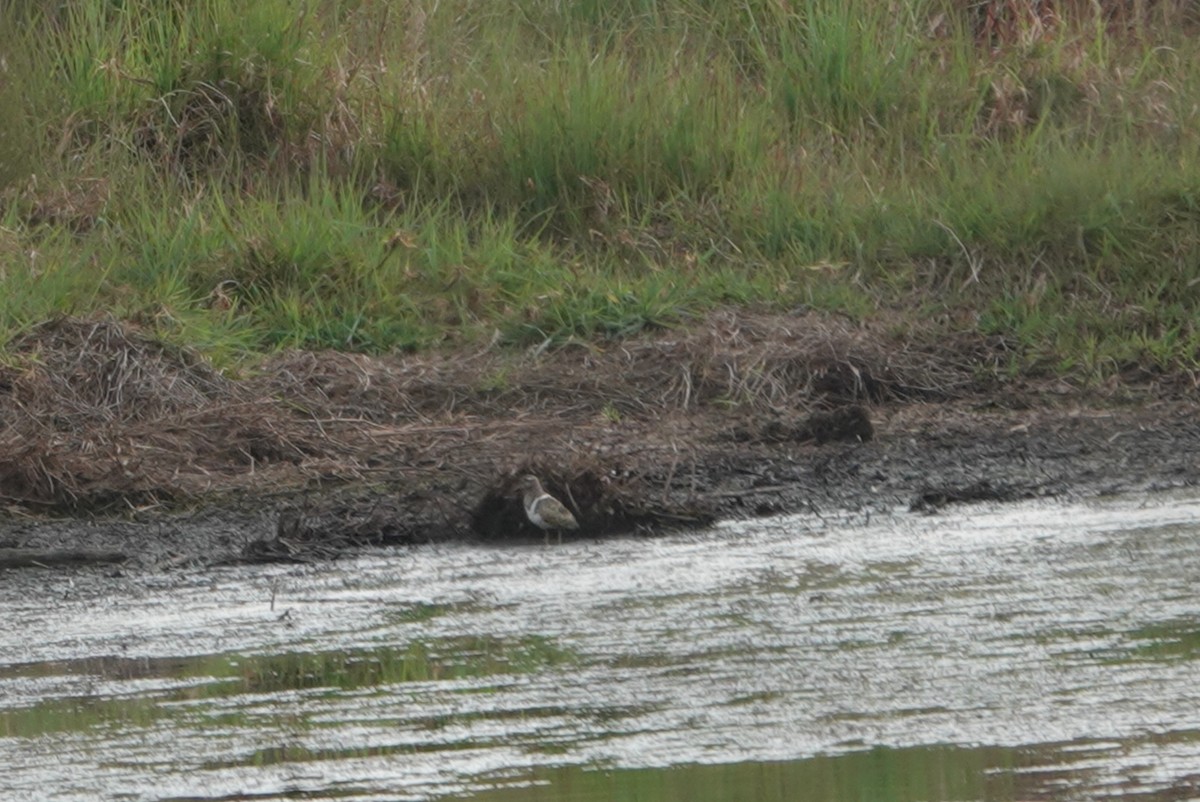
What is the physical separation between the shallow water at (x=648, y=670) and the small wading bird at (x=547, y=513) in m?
0.09

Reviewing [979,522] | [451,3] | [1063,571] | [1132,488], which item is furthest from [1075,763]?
[451,3]

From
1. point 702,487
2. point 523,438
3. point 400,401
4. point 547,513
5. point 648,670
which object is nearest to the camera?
point 648,670

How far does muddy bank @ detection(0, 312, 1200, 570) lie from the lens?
5684 millimetres

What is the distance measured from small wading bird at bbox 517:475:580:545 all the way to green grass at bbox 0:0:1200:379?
187cm

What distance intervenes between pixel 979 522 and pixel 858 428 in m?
1.05

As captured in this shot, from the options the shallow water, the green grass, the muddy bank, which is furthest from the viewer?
the green grass

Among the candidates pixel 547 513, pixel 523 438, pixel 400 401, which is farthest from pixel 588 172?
pixel 547 513

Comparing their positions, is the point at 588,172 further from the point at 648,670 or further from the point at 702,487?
the point at 648,670

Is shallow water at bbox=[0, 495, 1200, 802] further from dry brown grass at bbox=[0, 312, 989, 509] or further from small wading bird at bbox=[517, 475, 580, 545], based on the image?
dry brown grass at bbox=[0, 312, 989, 509]

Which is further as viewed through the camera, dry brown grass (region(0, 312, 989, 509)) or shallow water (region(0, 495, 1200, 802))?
dry brown grass (region(0, 312, 989, 509))

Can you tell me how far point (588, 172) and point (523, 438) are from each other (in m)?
1.98

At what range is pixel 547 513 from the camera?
17.8 ft

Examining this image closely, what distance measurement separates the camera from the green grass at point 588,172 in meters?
7.45

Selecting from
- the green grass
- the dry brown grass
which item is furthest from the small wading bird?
the green grass
